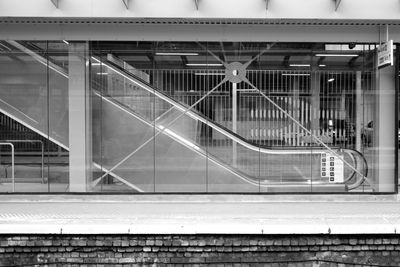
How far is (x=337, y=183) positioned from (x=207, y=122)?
292 centimetres

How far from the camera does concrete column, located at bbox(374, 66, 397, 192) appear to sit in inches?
444

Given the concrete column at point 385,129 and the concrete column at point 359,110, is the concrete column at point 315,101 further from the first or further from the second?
the concrete column at point 385,129

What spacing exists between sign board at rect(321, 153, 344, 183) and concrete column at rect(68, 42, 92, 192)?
4.78m

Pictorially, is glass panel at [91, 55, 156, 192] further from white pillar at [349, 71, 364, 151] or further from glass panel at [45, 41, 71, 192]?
white pillar at [349, 71, 364, 151]

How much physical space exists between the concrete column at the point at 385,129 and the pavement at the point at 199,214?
404mm

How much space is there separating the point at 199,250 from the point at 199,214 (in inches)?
55.2

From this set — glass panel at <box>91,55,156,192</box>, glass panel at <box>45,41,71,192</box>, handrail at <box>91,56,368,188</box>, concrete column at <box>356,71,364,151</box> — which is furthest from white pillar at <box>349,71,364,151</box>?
glass panel at <box>45,41,71,192</box>

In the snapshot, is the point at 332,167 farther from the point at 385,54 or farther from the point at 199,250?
the point at 199,250

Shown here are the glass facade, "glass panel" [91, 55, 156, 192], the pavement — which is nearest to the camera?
the pavement

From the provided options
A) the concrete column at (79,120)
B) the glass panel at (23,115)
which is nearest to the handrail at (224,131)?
the concrete column at (79,120)

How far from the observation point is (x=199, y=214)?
30.5ft

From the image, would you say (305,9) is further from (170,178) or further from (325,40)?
(170,178)

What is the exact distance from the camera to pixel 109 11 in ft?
34.0

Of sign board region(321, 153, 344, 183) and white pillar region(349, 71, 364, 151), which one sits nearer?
white pillar region(349, 71, 364, 151)
